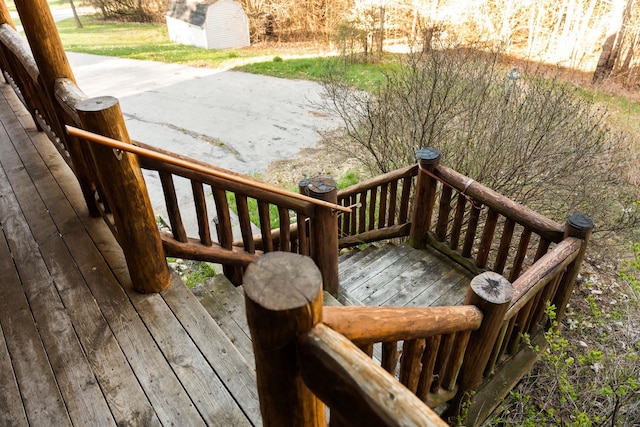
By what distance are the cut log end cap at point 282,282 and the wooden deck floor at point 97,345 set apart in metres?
1.19

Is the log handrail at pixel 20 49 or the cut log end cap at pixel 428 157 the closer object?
the log handrail at pixel 20 49

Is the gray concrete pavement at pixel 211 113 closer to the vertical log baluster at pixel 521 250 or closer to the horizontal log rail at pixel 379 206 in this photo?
the horizontal log rail at pixel 379 206

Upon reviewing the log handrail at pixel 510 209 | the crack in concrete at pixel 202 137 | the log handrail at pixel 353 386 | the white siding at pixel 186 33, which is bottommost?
the crack in concrete at pixel 202 137

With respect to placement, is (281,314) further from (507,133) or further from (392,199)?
(507,133)

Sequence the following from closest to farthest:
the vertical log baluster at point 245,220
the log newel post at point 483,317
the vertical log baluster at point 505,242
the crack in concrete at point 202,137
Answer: the log newel post at point 483,317 < the vertical log baluster at point 245,220 < the vertical log baluster at point 505,242 < the crack in concrete at point 202,137

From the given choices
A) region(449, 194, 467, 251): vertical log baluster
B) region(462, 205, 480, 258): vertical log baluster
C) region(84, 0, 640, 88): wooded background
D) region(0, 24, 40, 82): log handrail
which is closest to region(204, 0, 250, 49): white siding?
region(84, 0, 640, 88): wooded background

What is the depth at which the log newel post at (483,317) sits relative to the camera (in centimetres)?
203

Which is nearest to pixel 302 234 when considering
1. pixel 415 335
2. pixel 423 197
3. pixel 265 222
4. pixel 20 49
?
pixel 265 222

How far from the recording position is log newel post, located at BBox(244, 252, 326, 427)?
0.98 metres

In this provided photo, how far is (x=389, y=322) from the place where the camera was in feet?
4.50

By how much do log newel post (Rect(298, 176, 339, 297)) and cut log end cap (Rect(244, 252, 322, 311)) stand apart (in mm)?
1770

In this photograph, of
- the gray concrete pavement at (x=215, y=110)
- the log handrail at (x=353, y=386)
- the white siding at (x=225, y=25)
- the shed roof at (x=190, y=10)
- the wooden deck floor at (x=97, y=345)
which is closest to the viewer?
the log handrail at (x=353, y=386)

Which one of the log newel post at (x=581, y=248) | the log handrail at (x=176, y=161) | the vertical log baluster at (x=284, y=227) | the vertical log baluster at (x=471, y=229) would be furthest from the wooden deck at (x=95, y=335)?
the log newel post at (x=581, y=248)

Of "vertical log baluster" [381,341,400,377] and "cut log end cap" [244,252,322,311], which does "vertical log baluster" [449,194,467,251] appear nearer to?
Answer: "vertical log baluster" [381,341,400,377]
